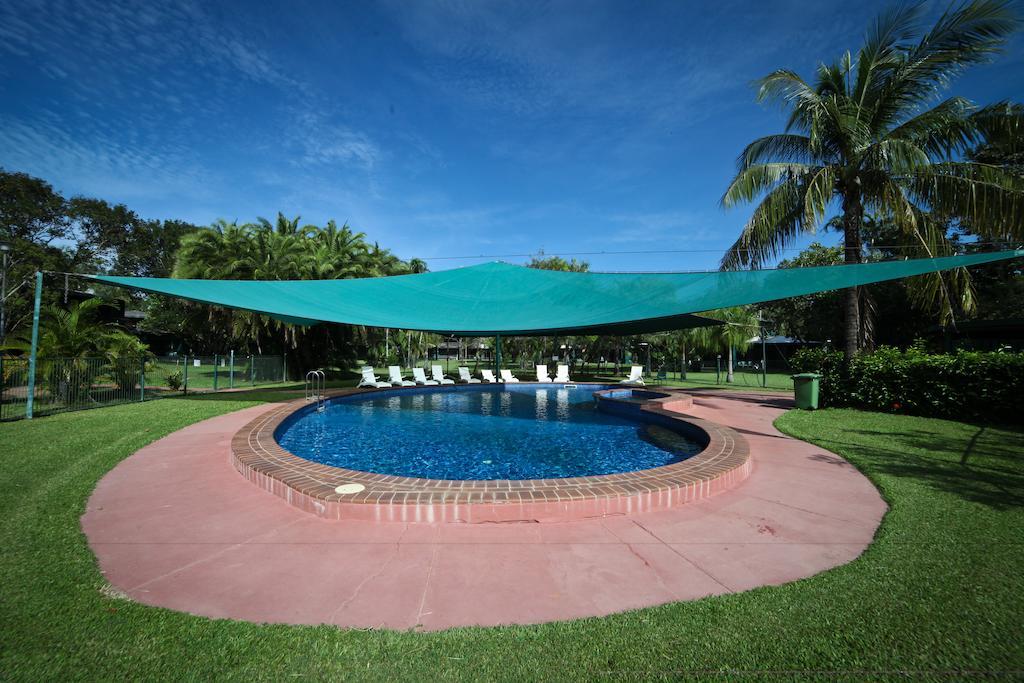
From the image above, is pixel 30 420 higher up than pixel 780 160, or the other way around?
pixel 780 160

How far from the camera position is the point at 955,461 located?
4.87 metres

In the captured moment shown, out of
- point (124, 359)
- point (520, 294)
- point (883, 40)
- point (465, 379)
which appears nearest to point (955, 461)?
point (883, 40)

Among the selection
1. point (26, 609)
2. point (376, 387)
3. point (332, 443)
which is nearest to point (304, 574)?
point (26, 609)

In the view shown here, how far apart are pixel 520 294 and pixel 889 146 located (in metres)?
8.65

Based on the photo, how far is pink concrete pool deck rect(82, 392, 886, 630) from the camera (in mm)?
Result: 2182

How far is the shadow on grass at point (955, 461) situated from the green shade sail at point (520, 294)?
8.35 ft

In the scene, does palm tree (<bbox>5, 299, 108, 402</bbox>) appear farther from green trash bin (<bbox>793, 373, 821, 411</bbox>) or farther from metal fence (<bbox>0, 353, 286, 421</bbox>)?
green trash bin (<bbox>793, 373, 821, 411</bbox>)

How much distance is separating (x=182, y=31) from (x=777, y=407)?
47.8 feet

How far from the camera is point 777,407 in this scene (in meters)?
10.3

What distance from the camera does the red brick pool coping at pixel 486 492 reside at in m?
3.27

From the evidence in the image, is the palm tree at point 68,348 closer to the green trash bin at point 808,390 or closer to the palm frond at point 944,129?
the green trash bin at point 808,390

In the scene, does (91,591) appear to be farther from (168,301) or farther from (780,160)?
(168,301)

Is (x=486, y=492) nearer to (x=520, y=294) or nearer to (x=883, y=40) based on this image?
(x=520, y=294)

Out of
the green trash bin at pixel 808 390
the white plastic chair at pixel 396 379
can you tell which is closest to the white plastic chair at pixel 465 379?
the white plastic chair at pixel 396 379
